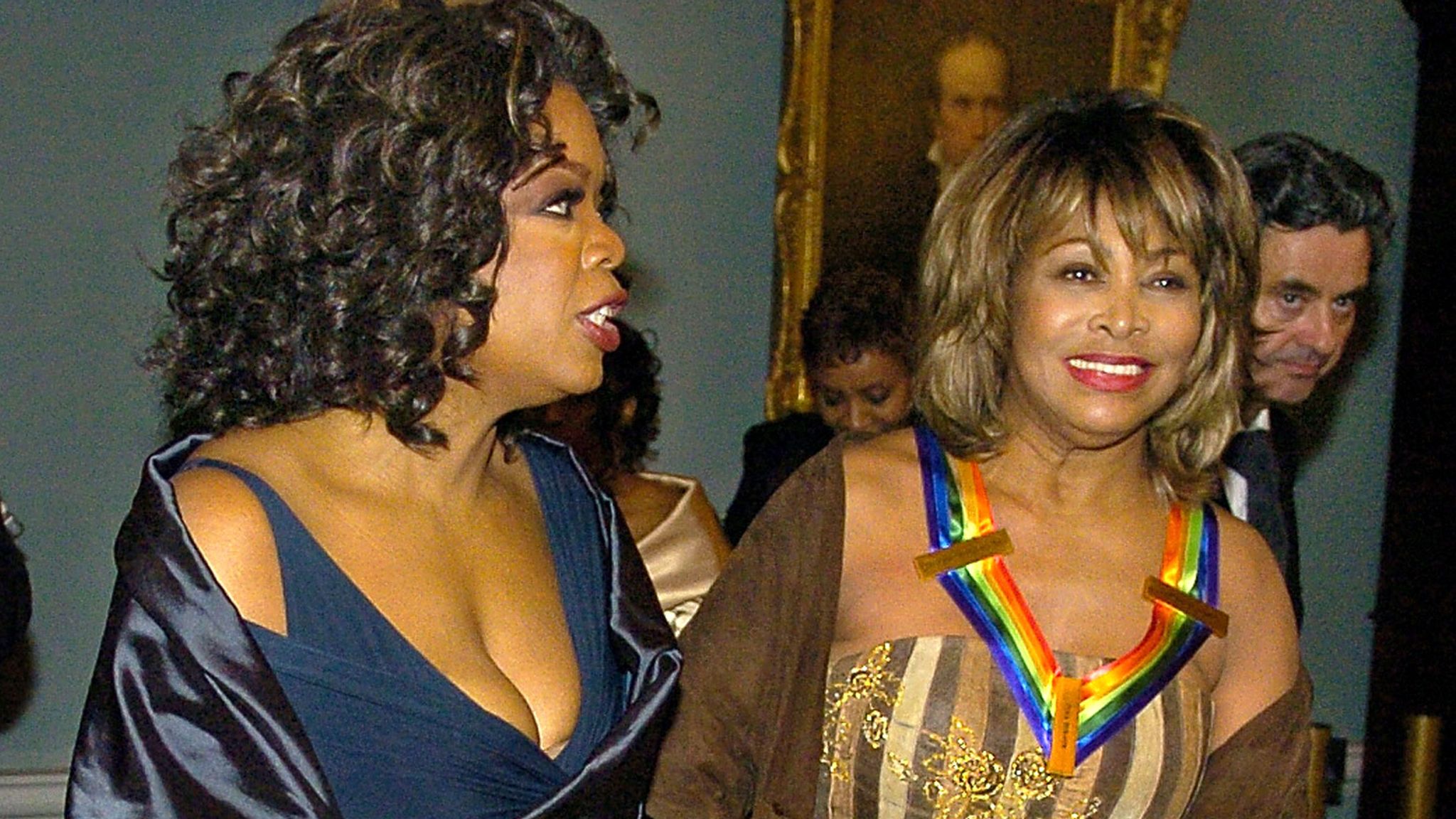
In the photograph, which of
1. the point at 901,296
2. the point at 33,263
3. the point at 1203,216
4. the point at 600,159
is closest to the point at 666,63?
the point at 901,296

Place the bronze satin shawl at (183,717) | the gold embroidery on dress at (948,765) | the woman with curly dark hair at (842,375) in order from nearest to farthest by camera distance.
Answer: the bronze satin shawl at (183,717)
the gold embroidery on dress at (948,765)
the woman with curly dark hair at (842,375)

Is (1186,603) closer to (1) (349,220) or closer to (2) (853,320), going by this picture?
(1) (349,220)

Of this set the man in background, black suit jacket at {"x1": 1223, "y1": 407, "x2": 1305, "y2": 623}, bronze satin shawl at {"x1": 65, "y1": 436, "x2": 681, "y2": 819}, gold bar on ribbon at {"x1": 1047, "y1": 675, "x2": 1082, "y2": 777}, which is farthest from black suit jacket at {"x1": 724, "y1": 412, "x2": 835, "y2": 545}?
bronze satin shawl at {"x1": 65, "y1": 436, "x2": 681, "y2": 819}

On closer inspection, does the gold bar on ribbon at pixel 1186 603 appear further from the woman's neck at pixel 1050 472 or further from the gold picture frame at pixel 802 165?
the gold picture frame at pixel 802 165

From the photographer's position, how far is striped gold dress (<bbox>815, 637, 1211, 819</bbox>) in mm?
2053

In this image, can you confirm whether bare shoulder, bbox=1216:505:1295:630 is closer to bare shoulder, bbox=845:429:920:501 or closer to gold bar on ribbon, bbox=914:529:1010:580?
gold bar on ribbon, bbox=914:529:1010:580

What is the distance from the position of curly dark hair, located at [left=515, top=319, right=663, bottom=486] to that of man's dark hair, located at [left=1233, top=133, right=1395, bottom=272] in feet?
4.25

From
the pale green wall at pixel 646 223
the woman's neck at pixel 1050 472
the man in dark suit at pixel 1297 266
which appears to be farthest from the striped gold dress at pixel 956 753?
the pale green wall at pixel 646 223

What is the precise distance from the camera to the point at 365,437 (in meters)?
1.67

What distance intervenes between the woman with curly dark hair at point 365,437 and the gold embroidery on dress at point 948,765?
40 cm

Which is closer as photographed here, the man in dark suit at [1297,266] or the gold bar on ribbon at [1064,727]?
the gold bar on ribbon at [1064,727]

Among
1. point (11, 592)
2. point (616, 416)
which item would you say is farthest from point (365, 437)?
point (616, 416)

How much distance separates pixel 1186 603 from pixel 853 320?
2.00 m

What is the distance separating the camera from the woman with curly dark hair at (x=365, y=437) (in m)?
1.46
